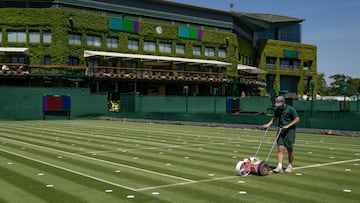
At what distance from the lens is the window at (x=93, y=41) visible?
61541 mm

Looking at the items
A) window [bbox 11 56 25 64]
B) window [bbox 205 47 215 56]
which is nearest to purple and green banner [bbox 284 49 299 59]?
window [bbox 205 47 215 56]

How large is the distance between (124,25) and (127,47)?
3.20 meters

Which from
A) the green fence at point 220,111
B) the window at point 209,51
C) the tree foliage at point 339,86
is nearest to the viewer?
the green fence at point 220,111

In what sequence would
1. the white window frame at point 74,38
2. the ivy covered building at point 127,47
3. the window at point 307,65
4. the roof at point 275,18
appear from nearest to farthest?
the ivy covered building at point 127,47 → the white window frame at point 74,38 → the window at point 307,65 → the roof at point 275,18

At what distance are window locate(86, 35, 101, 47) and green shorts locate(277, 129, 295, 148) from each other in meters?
53.2

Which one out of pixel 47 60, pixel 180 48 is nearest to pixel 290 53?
pixel 180 48

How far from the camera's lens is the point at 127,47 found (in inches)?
2547

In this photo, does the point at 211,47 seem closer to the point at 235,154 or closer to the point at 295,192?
the point at 235,154

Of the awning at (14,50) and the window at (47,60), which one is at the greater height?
the awning at (14,50)

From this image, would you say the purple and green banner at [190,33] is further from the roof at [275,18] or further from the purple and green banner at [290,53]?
the roof at [275,18]

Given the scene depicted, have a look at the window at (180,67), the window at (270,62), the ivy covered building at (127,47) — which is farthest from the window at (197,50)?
the window at (270,62)

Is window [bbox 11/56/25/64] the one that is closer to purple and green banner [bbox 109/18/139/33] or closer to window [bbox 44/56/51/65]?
window [bbox 44/56/51/65]

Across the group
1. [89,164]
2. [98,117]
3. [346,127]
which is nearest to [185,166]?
[89,164]

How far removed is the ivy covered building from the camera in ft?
190
